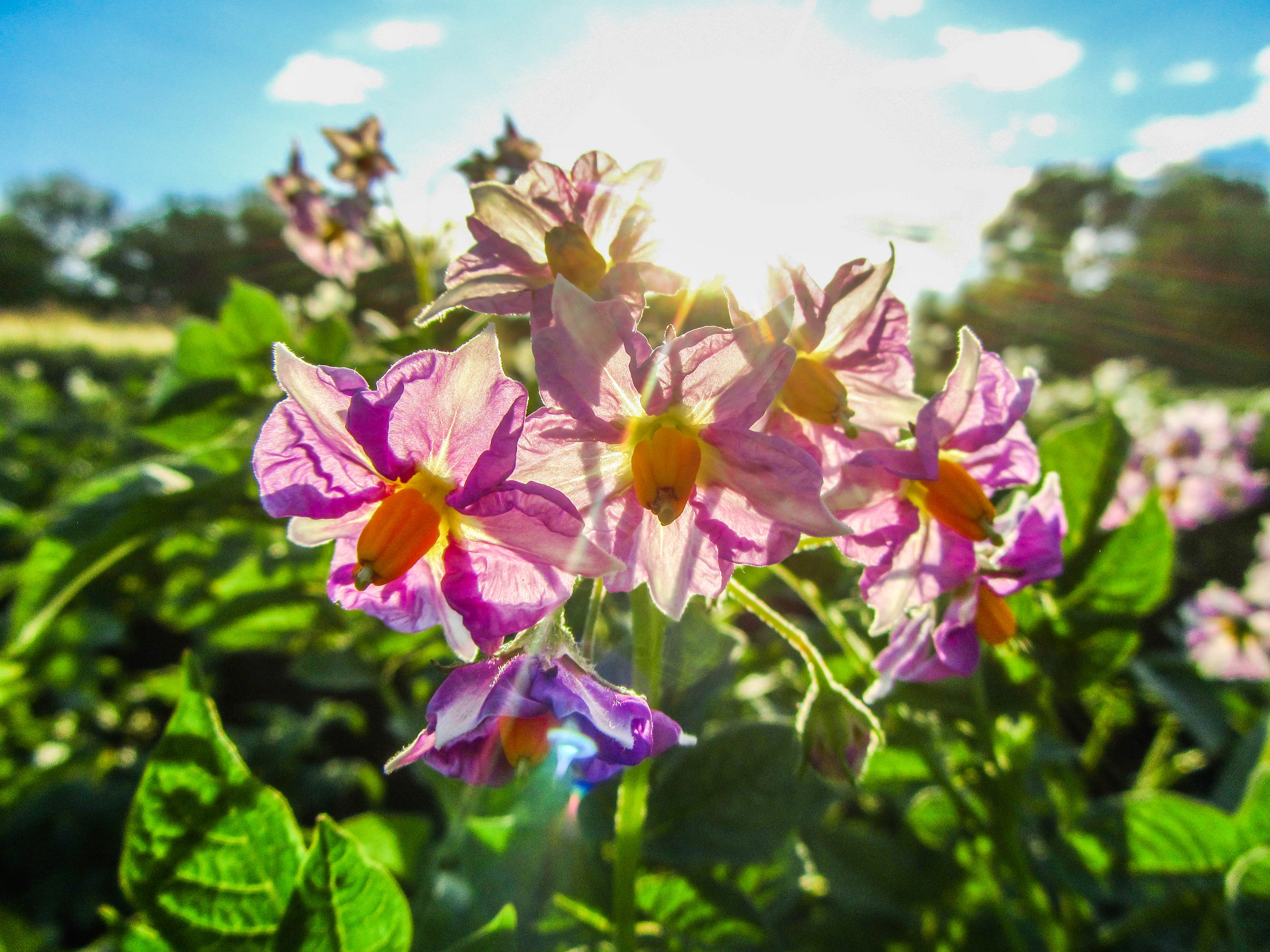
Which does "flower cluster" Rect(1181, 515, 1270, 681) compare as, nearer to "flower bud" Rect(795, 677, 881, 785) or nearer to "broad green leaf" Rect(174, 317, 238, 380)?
"flower bud" Rect(795, 677, 881, 785)

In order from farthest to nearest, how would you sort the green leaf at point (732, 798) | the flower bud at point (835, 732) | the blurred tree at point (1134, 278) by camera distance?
the blurred tree at point (1134, 278)
the green leaf at point (732, 798)
the flower bud at point (835, 732)

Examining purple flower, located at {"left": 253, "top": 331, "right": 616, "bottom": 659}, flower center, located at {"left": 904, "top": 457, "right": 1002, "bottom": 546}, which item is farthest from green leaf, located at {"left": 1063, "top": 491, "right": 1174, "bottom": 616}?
purple flower, located at {"left": 253, "top": 331, "right": 616, "bottom": 659}

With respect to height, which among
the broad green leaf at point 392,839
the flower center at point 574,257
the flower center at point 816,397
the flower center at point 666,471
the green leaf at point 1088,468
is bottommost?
the broad green leaf at point 392,839

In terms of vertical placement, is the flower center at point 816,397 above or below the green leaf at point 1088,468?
above

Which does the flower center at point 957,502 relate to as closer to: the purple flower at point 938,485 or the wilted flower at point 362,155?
the purple flower at point 938,485

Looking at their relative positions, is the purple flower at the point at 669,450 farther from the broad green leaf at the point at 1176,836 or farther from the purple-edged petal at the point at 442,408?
the broad green leaf at the point at 1176,836

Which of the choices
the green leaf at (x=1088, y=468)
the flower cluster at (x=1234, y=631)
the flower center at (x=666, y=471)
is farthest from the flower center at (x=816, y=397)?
the flower cluster at (x=1234, y=631)

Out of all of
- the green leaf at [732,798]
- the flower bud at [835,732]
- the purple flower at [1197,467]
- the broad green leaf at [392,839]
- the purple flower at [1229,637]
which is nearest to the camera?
the flower bud at [835,732]

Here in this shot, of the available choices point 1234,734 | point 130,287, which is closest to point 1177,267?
point 1234,734

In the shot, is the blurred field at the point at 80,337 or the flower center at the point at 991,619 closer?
the flower center at the point at 991,619
